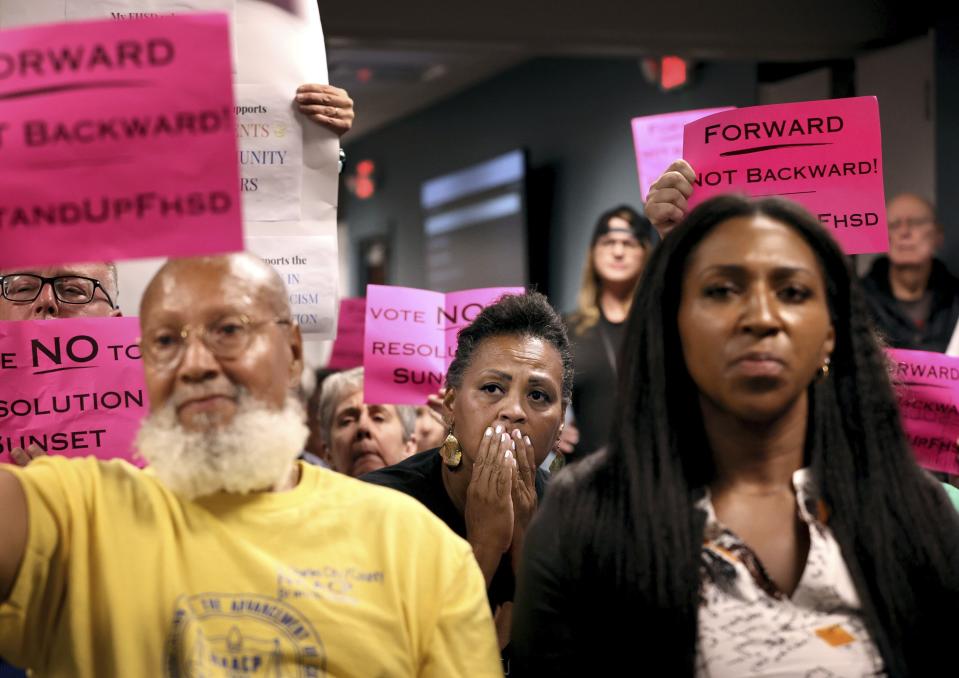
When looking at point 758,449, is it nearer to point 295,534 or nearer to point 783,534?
point 783,534

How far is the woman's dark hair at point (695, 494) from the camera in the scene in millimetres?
1636

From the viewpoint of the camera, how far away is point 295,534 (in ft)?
5.49

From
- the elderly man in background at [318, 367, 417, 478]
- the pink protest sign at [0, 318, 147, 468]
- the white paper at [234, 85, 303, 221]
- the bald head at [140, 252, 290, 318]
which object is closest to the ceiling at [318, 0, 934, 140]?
the elderly man in background at [318, 367, 417, 478]

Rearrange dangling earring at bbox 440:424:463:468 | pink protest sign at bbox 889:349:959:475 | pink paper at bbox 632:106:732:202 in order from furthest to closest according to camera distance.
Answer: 1. pink paper at bbox 632:106:732:202
2. pink protest sign at bbox 889:349:959:475
3. dangling earring at bbox 440:424:463:468

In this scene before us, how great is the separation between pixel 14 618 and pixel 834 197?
63.0 inches

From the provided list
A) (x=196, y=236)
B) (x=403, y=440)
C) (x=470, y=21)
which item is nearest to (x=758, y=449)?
(x=196, y=236)

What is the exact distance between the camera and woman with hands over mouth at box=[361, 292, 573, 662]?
93.8 inches

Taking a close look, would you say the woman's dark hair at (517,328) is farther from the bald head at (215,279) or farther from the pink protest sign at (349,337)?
the pink protest sign at (349,337)

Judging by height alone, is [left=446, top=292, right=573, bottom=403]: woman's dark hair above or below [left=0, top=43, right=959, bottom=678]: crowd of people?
above

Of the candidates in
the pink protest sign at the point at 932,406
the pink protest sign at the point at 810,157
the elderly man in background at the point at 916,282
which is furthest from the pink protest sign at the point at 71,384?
the elderly man in background at the point at 916,282

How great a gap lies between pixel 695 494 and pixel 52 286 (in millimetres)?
1353

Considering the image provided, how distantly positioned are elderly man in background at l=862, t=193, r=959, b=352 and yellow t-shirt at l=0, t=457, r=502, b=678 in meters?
3.75

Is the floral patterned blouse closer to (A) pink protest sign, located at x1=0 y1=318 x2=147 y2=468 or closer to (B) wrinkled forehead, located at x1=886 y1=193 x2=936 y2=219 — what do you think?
(A) pink protest sign, located at x1=0 y1=318 x2=147 y2=468

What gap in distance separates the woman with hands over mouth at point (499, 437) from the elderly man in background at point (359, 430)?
838mm
